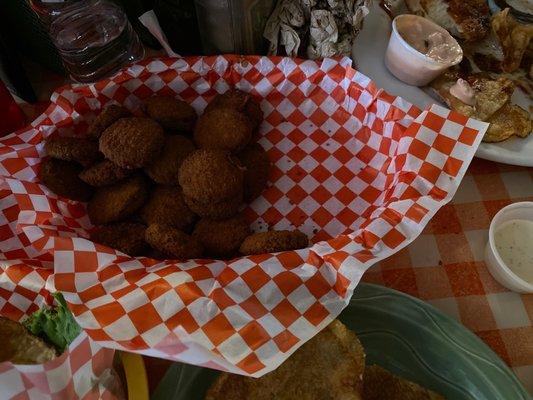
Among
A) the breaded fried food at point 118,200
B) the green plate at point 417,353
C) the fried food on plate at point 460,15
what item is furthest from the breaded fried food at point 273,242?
the fried food on plate at point 460,15

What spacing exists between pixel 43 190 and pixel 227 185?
0.43m

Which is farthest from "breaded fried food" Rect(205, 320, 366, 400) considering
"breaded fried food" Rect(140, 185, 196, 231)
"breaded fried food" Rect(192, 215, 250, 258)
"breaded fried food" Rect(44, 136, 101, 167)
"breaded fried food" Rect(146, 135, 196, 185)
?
"breaded fried food" Rect(44, 136, 101, 167)

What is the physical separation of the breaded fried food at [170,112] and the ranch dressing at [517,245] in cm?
82

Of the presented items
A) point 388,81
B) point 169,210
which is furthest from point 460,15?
point 169,210

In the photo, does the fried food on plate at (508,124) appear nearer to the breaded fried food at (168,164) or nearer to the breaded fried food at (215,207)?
the breaded fried food at (215,207)

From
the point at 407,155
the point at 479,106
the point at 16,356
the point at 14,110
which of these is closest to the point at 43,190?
the point at 14,110

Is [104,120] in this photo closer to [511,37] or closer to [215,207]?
[215,207]

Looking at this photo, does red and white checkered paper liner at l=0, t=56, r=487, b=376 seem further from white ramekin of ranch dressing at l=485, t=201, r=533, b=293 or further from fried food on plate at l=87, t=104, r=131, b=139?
white ramekin of ranch dressing at l=485, t=201, r=533, b=293

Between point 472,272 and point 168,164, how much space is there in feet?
2.55

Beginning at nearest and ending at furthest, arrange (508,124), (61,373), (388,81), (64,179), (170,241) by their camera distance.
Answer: (61,373) < (170,241) < (64,179) < (508,124) < (388,81)

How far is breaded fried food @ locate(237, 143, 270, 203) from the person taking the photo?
123 centimetres

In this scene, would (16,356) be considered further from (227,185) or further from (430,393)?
(430,393)

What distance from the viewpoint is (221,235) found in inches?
44.6

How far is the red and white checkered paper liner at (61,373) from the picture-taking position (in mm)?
789
